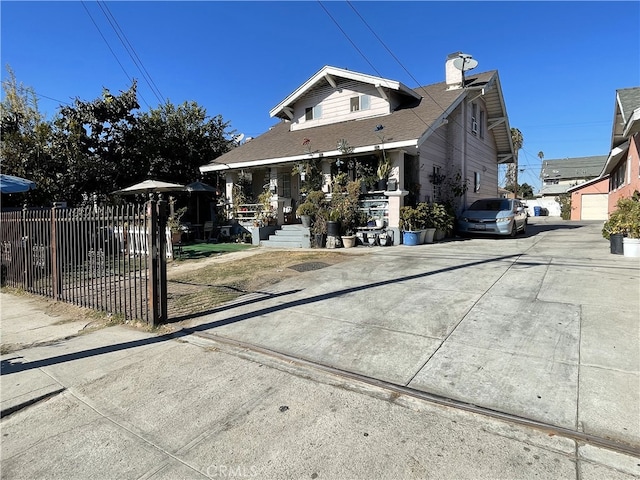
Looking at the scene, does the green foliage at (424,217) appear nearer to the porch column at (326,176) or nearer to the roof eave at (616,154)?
the porch column at (326,176)

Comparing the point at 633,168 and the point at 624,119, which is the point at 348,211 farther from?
the point at 633,168

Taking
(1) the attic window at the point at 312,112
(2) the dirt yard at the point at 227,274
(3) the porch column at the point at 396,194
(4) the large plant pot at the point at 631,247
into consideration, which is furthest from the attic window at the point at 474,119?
(2) the dirt yard at the point at 227,274

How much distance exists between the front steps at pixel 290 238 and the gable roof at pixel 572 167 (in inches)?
2089

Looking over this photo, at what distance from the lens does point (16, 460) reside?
2.32 metres

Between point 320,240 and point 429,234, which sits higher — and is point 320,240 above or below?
below

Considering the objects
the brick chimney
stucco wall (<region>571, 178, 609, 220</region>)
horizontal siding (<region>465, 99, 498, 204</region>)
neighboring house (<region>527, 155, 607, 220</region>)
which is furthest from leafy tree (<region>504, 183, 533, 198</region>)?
the brick chimney

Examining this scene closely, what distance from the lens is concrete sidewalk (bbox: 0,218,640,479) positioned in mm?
2152

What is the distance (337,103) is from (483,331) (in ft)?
44.6

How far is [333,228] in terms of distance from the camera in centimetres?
1150

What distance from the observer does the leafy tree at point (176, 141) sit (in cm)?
1694

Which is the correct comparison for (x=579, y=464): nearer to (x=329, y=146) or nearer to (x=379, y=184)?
(x=379, y=184)

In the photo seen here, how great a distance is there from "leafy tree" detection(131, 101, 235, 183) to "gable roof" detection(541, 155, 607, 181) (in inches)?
2034

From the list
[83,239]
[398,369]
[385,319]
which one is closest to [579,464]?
[398,369]

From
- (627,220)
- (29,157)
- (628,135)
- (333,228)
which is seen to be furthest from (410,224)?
(29,157)
